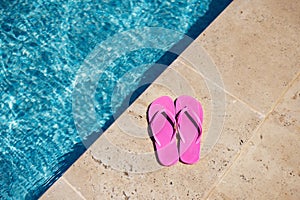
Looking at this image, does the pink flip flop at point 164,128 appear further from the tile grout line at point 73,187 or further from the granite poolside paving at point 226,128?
the tile grout line at point 73,187

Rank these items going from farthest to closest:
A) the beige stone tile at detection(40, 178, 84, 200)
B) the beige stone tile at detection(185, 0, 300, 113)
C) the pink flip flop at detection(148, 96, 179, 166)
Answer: the beige stone tile at detection(185, 0, 300, 113), the pink flip flop at detection(148, 96, 179, 166), the beige stone tile at detection(40, 178, 84, 200)

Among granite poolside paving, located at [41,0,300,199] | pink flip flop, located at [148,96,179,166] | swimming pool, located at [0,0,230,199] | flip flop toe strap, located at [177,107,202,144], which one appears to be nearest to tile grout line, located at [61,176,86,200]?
granite poolside paving, located at [41,0,300,199]

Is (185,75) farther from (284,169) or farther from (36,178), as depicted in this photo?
(36,178)

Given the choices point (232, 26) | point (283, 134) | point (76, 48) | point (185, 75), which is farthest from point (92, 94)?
point (283, 134)

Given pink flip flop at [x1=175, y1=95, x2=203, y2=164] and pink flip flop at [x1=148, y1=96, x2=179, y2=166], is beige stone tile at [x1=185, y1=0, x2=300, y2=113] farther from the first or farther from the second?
pink flip flop at [x1=148, y1=96, x2=179, y2=166]

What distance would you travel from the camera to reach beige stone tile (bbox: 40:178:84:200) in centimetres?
338

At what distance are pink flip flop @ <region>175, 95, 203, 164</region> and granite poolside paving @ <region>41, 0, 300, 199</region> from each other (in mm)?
56

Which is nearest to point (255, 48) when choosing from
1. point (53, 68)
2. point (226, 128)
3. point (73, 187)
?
point (226, 128)

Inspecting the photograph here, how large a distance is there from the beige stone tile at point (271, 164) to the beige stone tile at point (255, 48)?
0.60ft

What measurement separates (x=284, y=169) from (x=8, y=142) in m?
2.33

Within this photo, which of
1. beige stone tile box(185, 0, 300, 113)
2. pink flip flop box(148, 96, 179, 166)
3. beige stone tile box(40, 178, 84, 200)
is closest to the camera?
beige stone tile box(40, 178, 84, 200)

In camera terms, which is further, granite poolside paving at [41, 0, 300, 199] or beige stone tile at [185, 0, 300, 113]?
beige stone tile at [185, 0, 300, 113]

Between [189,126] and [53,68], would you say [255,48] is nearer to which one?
[189,126]

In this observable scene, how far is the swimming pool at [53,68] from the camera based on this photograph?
3.92m
